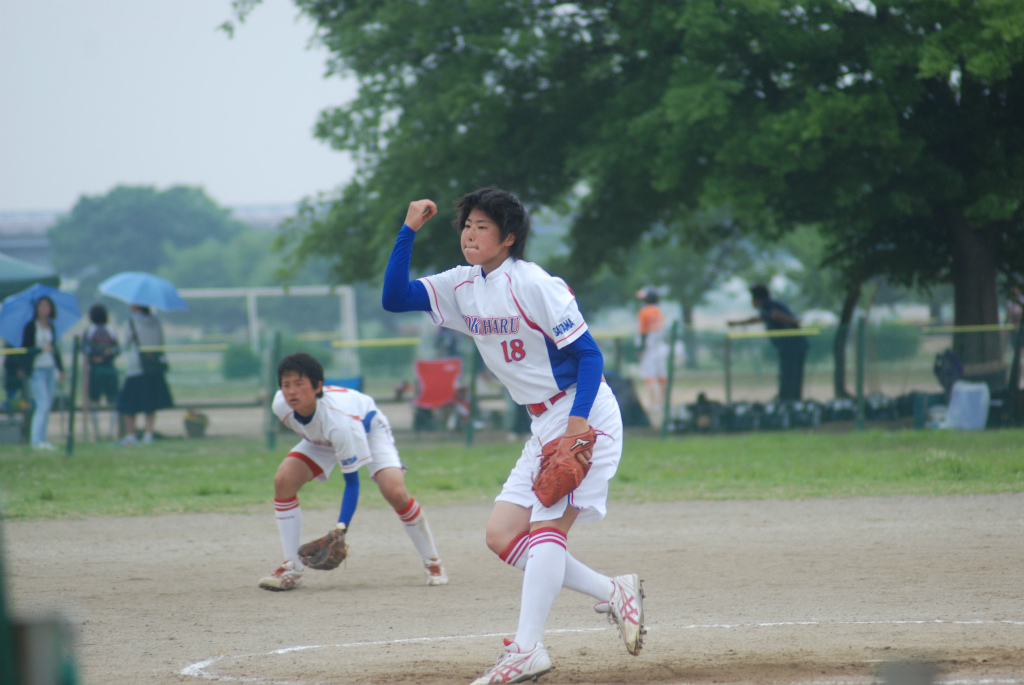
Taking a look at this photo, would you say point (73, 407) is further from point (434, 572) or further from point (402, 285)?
point (402, 285)

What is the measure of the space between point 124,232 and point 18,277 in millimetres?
67055

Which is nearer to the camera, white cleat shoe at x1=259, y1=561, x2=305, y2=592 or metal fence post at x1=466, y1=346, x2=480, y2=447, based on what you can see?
white cleat shoe at x1=259, y1=561, x2=305, y2=592

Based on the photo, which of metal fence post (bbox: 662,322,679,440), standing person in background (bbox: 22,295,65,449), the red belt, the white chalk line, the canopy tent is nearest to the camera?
the red belt

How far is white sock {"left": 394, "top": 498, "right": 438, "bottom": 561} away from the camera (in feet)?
20.3

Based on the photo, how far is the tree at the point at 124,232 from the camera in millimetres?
74875

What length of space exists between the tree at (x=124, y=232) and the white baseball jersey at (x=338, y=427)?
69.6 m

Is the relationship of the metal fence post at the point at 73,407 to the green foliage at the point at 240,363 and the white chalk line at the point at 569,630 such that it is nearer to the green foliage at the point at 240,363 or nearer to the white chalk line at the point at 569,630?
the green foliage at the point at 240,363

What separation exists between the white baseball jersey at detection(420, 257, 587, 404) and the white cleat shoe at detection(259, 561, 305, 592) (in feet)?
8.43

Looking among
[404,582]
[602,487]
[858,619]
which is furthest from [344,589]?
[858,619]

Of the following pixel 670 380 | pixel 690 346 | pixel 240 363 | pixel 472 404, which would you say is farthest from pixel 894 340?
pixel 240 363

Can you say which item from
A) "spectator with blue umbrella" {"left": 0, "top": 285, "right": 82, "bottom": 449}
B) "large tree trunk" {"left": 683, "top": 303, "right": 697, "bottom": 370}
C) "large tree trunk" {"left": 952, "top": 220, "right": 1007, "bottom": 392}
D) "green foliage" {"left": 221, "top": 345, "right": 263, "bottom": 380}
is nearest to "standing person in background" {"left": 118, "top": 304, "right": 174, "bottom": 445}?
"spectator with blue umbrella" {"left": 0, "top": 285, "right": 82, "bottom": 449}

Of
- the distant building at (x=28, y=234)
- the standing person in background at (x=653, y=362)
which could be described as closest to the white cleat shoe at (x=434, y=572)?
the standing person in background at (x=653, y=362)

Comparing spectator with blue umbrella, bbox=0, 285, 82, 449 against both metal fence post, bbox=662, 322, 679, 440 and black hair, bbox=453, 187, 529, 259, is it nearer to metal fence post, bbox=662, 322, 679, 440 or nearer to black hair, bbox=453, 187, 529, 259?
metal fence post, bbox=662, 322, 679, 440

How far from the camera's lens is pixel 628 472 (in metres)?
10.9
